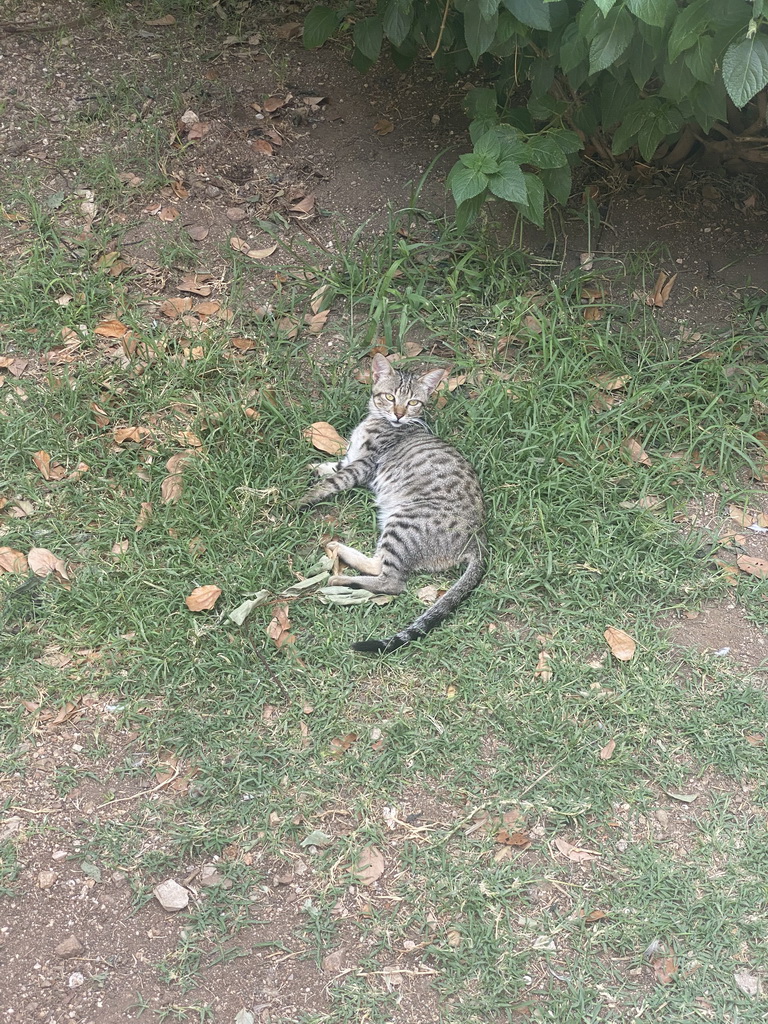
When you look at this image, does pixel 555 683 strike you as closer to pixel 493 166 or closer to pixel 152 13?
pixel 493 166

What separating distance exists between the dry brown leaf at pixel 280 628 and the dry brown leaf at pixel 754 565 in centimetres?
199

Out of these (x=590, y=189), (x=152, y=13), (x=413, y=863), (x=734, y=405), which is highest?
(x=152, y=13)

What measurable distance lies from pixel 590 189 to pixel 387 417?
197 centimetres

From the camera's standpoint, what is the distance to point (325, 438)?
455 centimetres

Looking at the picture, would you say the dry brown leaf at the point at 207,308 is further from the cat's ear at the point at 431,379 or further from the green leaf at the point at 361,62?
the green leaf at the point at 361,62

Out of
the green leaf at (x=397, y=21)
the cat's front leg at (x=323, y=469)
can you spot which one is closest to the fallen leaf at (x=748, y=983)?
the cat's front leg at (x=323, y=469)

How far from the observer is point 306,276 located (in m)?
5.07

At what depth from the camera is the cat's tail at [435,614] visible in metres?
3.76

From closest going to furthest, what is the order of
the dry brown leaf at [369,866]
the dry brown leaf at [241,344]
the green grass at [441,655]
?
the green grass at [441,655]
the dry brown leaf at [369,866]
the dry brown leaf at [241,344]

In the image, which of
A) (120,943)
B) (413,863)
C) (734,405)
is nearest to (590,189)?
(734,405)

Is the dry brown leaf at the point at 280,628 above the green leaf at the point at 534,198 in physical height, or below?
below

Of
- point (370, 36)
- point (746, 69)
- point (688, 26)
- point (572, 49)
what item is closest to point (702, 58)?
point (688, 26)

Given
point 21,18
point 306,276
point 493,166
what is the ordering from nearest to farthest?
point 493,166 → point 306,276 → point 21,18

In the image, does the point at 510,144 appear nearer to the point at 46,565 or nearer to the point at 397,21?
the point at 397,21
